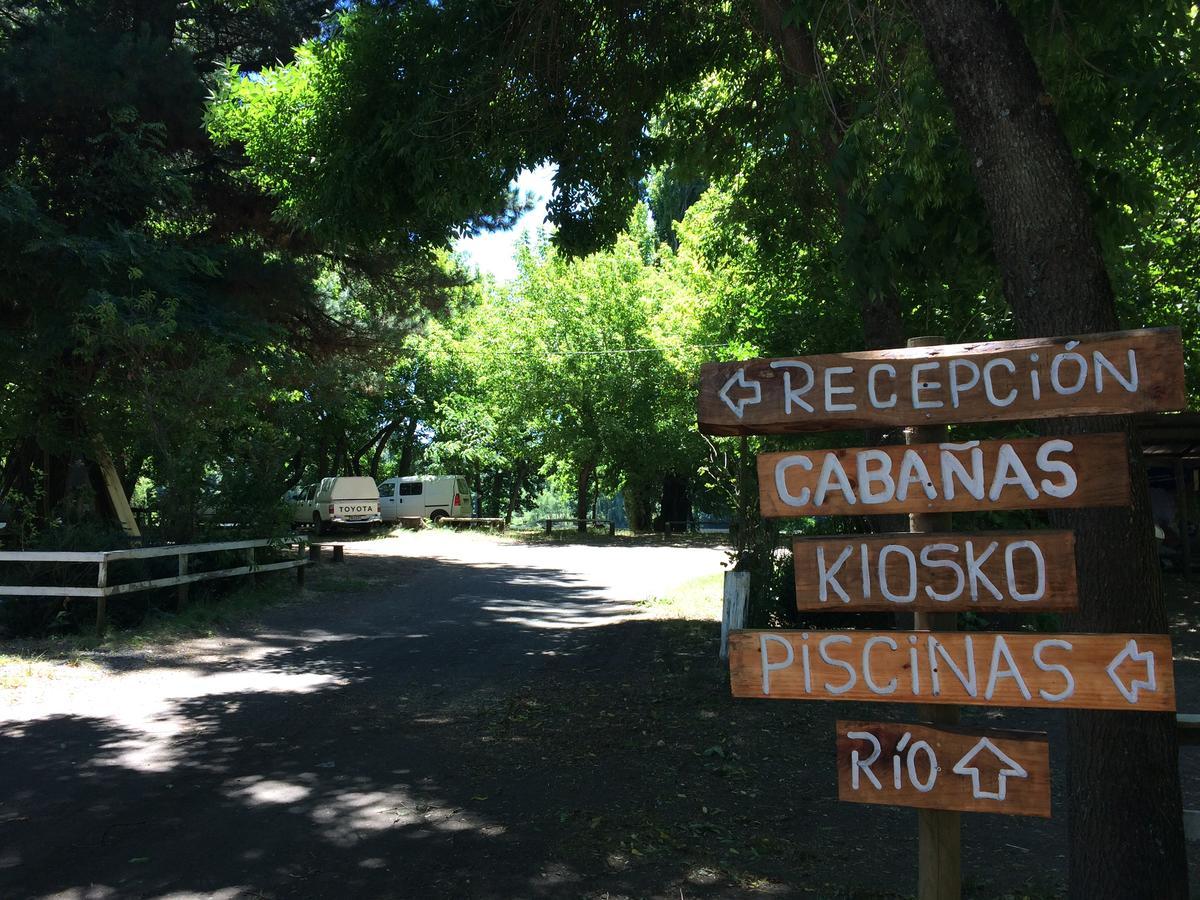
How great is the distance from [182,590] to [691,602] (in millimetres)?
7108

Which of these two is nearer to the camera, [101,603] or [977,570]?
[977,570]

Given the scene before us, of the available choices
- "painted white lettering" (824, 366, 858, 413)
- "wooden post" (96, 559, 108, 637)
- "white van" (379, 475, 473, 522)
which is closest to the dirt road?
"wooden post" (96, 559, 108, 637)

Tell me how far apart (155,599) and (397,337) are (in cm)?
996

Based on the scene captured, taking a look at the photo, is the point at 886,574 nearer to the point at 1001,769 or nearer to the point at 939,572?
the point at 939,572

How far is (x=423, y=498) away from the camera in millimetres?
36875

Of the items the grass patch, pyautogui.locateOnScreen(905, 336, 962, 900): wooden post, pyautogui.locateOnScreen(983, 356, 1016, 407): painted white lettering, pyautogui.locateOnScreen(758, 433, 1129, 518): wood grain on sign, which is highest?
pyautogui.locateOnScreen(983, 356, 1016, 407): painted white lettering

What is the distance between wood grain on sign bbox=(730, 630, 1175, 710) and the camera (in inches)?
110

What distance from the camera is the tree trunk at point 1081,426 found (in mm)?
3564

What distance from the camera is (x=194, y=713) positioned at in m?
7.70

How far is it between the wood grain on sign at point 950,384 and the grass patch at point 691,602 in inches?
362

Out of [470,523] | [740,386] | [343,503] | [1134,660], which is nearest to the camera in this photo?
[1134,660]

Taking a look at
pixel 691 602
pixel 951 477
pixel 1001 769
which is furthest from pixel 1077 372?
pixel 691 602

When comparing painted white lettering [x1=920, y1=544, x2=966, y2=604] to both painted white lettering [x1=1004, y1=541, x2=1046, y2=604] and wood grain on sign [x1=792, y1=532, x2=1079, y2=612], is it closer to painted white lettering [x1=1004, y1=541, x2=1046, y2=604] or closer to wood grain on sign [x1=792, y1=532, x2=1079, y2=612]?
wood grain on sign [x1=792, y1=532, x2=1079, y2=612]

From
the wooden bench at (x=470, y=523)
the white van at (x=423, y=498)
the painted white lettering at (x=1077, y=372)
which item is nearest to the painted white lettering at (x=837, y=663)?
the painted white lettering at (x=1077, y=372)
